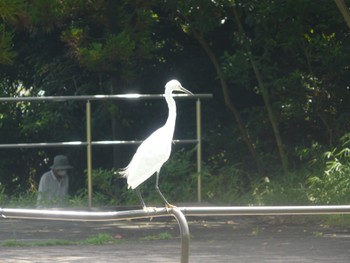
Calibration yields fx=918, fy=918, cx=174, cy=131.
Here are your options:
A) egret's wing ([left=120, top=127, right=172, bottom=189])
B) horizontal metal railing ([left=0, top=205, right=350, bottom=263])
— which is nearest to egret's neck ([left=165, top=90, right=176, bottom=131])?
egret's wing ([left=120, top=127, right=172, bottom=189])

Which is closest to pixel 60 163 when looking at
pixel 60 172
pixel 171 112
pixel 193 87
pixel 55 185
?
pixel 60 172

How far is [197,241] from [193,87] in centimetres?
450

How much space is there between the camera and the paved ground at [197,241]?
27.5ft

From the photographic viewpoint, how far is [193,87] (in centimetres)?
1359

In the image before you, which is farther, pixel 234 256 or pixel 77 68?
pixel 77 68

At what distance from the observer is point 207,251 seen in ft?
28.9

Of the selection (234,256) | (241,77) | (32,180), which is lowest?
(234,256)

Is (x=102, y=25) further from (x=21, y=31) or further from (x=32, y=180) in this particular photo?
(x=32, y=180)

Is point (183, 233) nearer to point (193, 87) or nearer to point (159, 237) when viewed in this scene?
point (159, 237)

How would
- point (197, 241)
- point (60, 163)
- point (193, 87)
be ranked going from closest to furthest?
point (197, 241), point (60, 163), point (193, 87)

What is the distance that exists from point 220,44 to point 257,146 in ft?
5.31

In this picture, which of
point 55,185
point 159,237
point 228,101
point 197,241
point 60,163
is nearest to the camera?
point 197,241

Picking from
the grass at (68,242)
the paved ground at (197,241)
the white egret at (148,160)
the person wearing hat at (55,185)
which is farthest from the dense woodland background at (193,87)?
the white egret at (148,160)

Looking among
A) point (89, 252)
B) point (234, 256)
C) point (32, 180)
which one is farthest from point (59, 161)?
point (234, 256)
